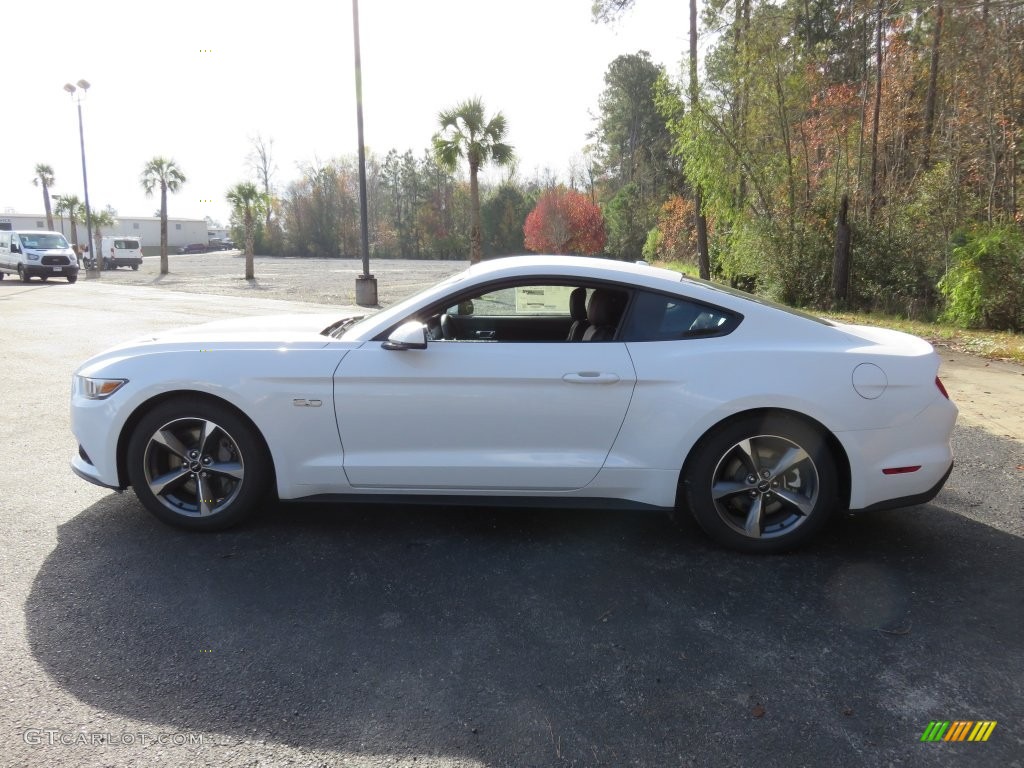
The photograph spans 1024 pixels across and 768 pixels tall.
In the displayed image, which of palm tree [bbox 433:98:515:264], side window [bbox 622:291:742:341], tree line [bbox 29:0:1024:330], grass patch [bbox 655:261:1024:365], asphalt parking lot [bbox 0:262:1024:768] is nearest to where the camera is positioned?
asphalt parking lot [bbox 0:262:1024:768]

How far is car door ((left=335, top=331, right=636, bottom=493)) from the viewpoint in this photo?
3424 millimetres

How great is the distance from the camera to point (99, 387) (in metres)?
3.66

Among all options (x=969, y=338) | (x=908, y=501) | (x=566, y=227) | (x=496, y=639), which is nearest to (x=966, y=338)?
(x=969, y=338)

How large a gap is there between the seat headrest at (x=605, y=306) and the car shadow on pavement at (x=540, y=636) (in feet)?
3.78

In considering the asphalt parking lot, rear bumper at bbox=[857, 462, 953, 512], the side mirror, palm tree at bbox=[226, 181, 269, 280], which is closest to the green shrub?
the asphalt parking lot

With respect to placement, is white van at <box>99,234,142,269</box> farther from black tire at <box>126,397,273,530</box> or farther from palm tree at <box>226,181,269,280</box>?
Answer: black tire at <box>126,397,273,530</box>

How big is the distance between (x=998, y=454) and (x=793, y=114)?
14738 mm

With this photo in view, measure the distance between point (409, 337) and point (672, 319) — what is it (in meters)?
1.32

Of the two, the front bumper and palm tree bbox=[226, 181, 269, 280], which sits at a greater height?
palm tree bbox=[226, 181, 269, 280]

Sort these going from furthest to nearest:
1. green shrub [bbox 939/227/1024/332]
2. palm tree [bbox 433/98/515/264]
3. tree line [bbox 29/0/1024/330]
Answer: palm tree [bbox 433/98/515/264], tree line [bbox 29/0/1024/330], green shrub [bbox 939/227/1024/332]

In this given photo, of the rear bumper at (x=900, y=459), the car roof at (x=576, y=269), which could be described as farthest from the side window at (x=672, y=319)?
the rear bumper at (x=900, y=459)

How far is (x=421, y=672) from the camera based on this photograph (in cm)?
255

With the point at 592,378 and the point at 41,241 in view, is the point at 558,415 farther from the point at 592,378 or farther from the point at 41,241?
→ the point at 41,241

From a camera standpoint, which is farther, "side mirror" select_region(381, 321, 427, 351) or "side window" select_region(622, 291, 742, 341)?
"side window" select_region(622, 291, 742, 341)
